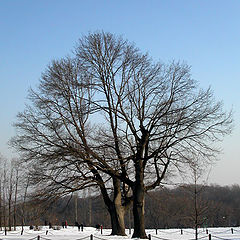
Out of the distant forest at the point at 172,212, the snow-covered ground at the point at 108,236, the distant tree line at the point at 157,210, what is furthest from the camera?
the distant forest at the point at 172,212

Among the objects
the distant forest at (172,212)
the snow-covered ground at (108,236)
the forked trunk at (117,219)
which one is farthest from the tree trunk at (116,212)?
the distant forest at (172,212)

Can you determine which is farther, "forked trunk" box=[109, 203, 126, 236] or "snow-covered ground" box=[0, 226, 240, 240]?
"forked trunk" box=[109, 203, 126, 236]

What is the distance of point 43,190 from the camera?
23328 millimetres

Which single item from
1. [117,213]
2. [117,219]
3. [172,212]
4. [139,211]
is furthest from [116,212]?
[172,212]

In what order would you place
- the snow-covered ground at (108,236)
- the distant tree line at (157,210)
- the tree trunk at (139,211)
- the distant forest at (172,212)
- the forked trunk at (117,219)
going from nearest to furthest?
the tree trunk at (139,211), the snow-covered ground at (108,236), the forked trunk at (117,219), the distant tree line at (157,210), the distant forest at (172,212)

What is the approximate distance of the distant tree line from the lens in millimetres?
26611

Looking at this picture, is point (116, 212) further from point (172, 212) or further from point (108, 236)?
point (172, 212)

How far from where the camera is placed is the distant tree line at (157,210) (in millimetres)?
26611

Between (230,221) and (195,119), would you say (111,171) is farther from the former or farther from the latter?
(230,221)

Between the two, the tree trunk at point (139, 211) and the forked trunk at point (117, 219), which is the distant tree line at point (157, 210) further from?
the tree trunk at point (139, 211)

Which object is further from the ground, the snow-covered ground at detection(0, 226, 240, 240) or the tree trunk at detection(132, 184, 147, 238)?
the tree trunk at detection(132, 184, 147, 238)

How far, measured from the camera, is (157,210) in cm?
6047

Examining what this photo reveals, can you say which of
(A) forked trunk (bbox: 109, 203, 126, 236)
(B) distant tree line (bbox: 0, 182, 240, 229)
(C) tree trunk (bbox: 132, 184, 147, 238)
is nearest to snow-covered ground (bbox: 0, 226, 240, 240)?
(A) forked trunk (bbox: 109, 203, 126, 236)

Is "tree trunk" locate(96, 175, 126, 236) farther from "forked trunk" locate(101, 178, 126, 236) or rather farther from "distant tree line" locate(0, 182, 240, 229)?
"distant tree line" locate(0, 182, 240, 229)
